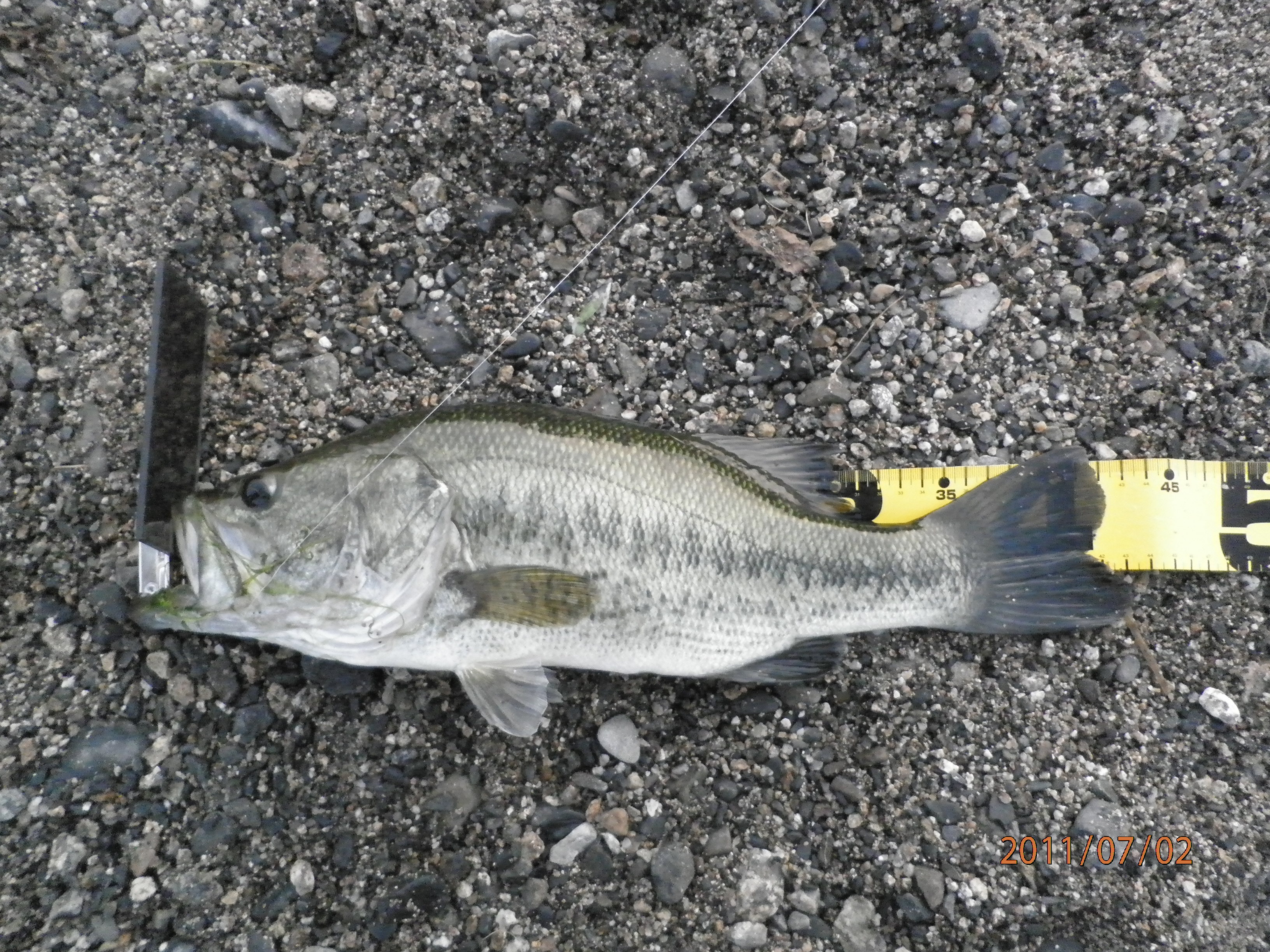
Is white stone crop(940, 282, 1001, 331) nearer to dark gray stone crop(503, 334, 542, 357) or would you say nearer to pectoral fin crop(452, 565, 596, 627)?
dark gray stone crop(503, 334, 542, 357)

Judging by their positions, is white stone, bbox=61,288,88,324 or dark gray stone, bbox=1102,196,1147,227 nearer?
white stone, bbox=61,288,88,324

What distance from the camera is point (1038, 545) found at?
3066 millimetres

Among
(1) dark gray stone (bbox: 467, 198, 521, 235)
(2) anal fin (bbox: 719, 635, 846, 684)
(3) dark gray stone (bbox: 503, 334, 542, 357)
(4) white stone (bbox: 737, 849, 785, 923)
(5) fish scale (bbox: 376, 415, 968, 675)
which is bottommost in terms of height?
(4) white stone (bbox: 737, 849, 785, 923)

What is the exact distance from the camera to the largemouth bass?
8.71 feet

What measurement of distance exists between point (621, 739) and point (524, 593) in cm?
85

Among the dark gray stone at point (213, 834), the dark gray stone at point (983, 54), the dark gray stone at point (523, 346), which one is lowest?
the dark gray stone at point (213, 834)

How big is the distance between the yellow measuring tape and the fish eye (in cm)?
222

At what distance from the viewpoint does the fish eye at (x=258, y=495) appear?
105 inches

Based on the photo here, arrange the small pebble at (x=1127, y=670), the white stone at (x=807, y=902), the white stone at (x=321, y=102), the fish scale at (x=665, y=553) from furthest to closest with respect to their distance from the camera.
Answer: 1. the white stone at (x=321, y=102)
2. the small pebble at (x=1127, y=670)
3. the white stone at (x=807, y=902)
4. the fish scale at (x=665, y=553)

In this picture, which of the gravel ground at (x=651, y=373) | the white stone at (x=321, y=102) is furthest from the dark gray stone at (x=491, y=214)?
the white stone at (x=321, y=102)

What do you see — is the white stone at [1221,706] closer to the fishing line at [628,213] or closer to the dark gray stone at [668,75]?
the fishing line at [628,213]

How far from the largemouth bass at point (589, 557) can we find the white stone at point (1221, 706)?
0.61 meters

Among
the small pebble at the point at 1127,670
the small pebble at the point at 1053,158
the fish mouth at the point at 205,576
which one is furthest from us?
the small pebble at the point at 1053,158

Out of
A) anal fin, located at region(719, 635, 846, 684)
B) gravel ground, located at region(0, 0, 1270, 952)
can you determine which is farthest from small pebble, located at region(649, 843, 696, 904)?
anal fin, located at region(719, 635, 846, 684)
